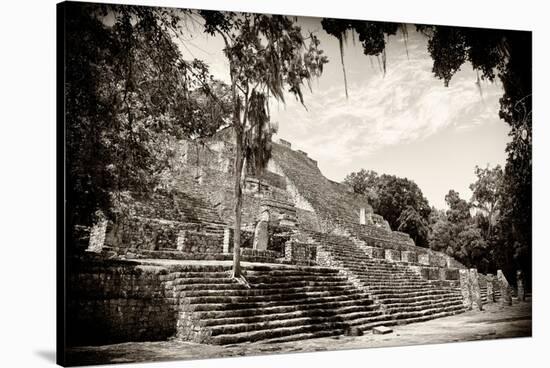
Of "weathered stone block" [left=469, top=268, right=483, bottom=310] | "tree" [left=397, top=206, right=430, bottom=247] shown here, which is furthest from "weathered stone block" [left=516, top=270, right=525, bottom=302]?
"tree" [left=397, top=206, right=430, bottom=247]

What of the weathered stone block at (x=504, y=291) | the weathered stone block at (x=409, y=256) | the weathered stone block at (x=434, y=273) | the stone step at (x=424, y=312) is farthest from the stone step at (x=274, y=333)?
the weathered stone block at (x=504, y=291)

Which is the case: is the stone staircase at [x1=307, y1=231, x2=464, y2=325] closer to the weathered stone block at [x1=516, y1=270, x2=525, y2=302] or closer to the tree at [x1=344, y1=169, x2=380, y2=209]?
the weathered stone block at [x1=516, y1=270, x2=525, y2=302]

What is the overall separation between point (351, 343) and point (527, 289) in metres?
3.46

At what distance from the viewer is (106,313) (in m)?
7.87

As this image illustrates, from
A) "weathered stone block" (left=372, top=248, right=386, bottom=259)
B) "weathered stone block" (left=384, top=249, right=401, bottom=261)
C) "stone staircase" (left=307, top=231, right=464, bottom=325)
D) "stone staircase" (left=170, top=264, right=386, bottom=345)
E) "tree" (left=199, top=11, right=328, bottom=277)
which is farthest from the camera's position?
"weathered stone block" (left=372, top=248, right=386, bottom=259)

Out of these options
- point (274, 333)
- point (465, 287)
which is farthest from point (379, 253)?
point (274, 333)

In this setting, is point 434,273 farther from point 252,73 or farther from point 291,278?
point 252,73

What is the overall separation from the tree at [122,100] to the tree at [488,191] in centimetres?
452

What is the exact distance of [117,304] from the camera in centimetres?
795

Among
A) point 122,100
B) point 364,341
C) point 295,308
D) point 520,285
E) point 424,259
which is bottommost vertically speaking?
point 364,341

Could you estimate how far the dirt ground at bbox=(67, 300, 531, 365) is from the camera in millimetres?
7801

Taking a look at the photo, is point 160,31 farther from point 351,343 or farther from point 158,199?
point 351,343

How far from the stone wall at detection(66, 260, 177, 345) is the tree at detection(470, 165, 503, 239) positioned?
208 inches

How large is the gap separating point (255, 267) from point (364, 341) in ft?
6.06
